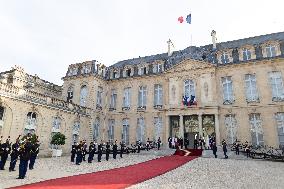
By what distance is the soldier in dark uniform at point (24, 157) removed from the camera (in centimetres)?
834

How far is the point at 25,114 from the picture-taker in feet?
61.0

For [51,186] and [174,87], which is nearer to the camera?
[51,186]

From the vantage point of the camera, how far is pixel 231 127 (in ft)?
76.7

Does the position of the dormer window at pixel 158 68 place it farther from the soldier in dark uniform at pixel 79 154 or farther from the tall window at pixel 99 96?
the soldier in dark uniform at pixel 79 154

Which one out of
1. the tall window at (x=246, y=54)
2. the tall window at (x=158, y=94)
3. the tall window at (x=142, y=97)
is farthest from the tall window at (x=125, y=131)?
the tall window at (x=246, y=54)

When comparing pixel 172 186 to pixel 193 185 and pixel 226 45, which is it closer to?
pixel 193 185

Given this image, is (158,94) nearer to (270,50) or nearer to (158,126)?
(158,126)

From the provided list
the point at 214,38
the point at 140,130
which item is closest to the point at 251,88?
the point at 214,38

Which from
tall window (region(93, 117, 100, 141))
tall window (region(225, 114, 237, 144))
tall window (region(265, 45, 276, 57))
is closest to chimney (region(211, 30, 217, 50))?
tall window (region(265, 45, 276, 57))

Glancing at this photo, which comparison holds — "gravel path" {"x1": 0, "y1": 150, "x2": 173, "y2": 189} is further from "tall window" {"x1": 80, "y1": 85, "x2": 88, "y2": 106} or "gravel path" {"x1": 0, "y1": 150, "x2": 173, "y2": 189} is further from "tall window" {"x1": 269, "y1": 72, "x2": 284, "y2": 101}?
"tall window" {"x1": 269, "y1": 72, "x2": 284, "y2": 101}

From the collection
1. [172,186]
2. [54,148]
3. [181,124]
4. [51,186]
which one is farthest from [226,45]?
[51,186]

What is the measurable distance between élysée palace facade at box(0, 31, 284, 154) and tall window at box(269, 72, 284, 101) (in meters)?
0.06

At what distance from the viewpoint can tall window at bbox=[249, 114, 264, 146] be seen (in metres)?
22.1

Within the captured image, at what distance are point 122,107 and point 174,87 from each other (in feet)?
23.6
